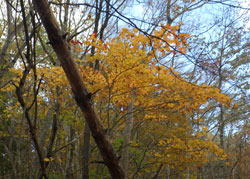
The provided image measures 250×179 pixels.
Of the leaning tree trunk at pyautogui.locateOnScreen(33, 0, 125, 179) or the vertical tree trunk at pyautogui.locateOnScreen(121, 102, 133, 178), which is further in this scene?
the vertical tree trunk at pyautogui.locateOnScreen(121, 102, 133, 178)

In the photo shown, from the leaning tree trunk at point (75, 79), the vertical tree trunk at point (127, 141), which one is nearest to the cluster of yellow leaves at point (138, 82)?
the vertical tree trunk at point (127, 141)

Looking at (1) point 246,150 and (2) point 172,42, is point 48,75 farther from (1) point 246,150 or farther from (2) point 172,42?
(1) point 246,150

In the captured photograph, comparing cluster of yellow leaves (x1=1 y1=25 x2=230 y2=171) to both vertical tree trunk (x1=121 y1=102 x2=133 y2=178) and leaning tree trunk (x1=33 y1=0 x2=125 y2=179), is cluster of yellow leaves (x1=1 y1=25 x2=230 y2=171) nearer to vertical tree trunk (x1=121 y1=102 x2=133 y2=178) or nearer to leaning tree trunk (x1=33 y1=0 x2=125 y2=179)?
vertical tree trunk (x1=121 y1=102 x2=133 y2=178)

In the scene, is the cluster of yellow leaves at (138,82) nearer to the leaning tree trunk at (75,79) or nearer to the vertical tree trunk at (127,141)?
the vertical tree trunk at (127,141)

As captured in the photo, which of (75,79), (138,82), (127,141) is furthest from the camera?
(127,141)

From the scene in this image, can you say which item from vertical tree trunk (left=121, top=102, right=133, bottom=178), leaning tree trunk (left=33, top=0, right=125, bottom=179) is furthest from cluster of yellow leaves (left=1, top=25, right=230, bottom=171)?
leaning tree trunk (left=33, top=0, right=125, bottom=179)

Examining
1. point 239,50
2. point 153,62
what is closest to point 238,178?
point 239,50

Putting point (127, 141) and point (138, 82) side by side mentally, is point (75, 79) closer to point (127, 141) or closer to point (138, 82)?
point (138, 82)

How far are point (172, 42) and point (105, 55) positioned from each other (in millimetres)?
1115

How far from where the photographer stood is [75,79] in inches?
63.0

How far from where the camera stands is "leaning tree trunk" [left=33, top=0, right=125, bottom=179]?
1.40 metres

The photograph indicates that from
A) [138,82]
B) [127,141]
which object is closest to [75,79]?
[138,82]

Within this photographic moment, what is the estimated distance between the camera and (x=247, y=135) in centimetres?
1288

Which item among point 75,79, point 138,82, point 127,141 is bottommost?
point 127,141
